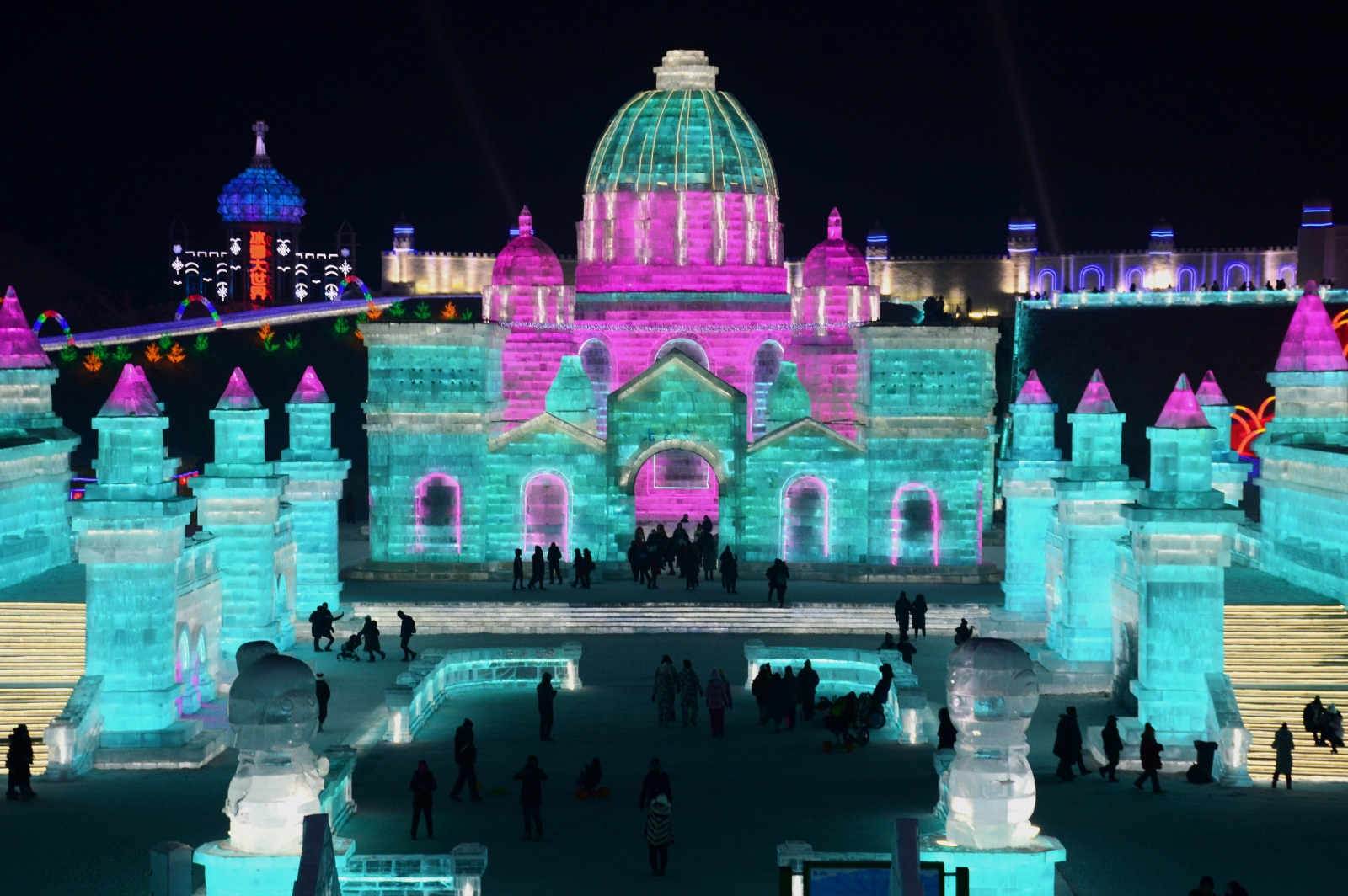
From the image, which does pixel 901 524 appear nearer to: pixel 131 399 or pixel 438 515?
pixel 438 515

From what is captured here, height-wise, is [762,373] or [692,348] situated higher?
[692,348]

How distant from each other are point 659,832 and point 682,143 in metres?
34.0

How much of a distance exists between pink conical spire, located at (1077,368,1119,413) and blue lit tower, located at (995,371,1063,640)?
285cm

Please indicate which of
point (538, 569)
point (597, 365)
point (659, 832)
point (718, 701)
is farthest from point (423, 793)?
point (597, 365)

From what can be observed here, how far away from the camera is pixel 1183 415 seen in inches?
1118

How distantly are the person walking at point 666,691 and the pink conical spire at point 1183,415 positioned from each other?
7769 mm

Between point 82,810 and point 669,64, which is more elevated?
point 669,64

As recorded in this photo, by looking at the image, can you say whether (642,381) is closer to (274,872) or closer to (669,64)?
(669,64)

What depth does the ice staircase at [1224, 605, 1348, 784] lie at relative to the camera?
27.5 meters

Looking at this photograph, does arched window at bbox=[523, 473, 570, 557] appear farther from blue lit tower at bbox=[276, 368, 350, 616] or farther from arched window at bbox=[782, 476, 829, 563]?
blue lit tower at bbox=[276, 368, 350, 616]

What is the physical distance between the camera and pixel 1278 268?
7106 cm

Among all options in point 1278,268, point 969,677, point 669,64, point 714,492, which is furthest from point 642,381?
point 1278,268

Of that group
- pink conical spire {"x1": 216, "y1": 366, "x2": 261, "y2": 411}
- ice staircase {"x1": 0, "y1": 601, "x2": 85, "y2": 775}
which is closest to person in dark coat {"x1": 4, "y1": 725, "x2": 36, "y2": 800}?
ice staircase {"x1": 0, "y1": 601, "x2": 85, "y2": 775}

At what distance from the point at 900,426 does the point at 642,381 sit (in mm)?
5909
